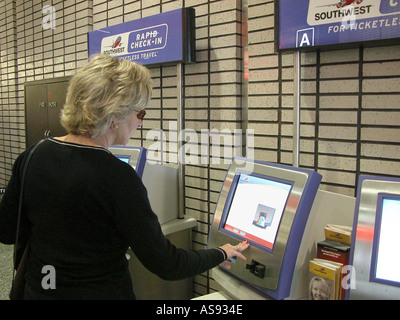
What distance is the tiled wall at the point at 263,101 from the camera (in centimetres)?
165

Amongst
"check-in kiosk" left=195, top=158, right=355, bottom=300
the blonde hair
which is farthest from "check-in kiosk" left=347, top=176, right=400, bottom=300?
the blonde hair

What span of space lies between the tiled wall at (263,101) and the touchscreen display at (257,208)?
47 cm

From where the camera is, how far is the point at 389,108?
160 centimetres

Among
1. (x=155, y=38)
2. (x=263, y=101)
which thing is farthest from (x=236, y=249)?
(x=155, y=38)

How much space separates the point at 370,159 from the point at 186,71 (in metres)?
1.31

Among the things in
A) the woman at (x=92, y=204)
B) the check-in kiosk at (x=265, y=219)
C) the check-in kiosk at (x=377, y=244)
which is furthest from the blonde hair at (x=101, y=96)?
the check-in kiosk at (x=377, y=244)

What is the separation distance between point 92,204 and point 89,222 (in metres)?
0.06

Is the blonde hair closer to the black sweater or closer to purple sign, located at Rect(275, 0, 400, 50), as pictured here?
the black sweater

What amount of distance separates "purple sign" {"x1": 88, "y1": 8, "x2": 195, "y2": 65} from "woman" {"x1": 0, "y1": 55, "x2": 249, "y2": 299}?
3.50ft

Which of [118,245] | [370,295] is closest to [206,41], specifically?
[118,245]

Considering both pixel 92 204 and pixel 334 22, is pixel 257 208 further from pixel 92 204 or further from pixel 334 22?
pixel 334 22

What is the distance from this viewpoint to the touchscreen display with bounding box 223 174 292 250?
140cm

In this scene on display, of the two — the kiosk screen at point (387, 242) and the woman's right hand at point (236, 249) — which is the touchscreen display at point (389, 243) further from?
the woman's right hand at point (236, 249)
